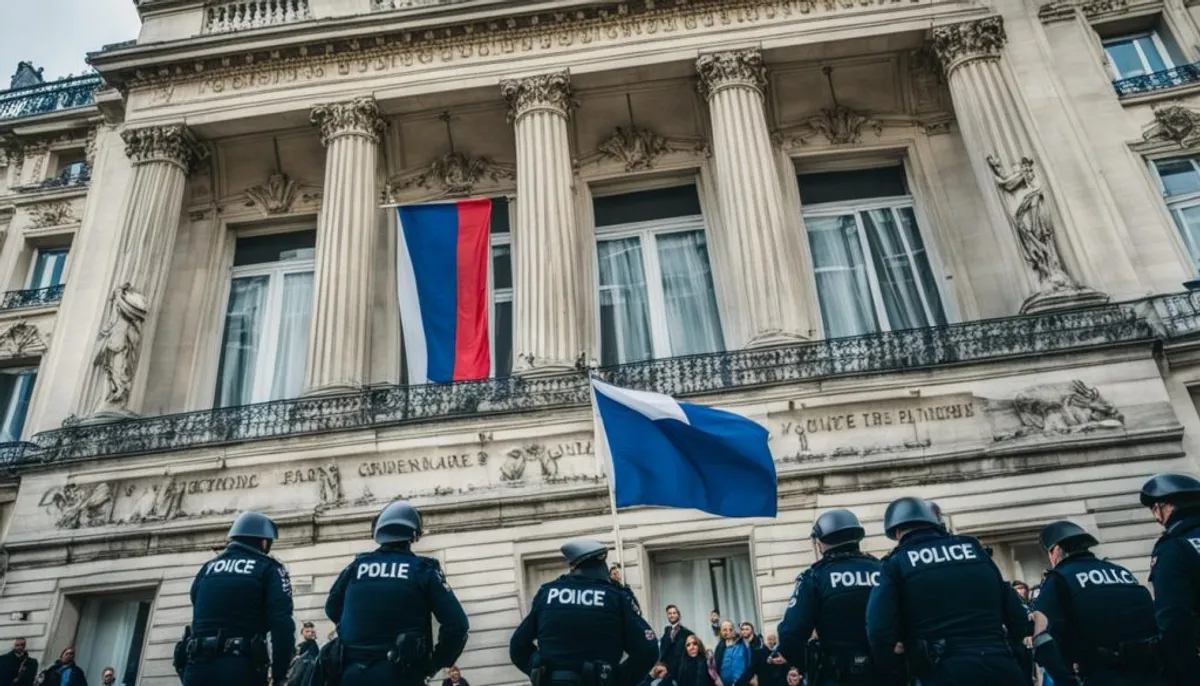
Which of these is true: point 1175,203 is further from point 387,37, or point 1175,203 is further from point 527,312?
point 387,37

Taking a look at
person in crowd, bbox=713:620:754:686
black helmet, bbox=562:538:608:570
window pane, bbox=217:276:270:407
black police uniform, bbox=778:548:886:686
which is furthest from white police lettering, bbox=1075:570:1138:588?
window pane, bbox=217:276:270:407

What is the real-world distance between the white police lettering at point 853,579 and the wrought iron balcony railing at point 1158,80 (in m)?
16.1

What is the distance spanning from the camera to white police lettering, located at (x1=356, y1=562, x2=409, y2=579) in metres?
6.22

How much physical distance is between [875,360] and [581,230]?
23.7ft

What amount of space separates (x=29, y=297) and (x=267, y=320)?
5964 mm

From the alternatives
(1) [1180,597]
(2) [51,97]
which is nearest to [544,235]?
(1) [1180,597]

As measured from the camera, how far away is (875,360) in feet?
49.3

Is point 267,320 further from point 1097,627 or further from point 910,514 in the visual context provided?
point 1097,627

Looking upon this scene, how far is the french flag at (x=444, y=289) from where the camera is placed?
16.0 m

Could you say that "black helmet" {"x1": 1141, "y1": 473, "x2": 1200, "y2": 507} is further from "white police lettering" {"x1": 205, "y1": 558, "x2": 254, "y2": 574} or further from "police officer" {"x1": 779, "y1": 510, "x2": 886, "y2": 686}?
"white police lettering" {"x1": 205, "y1": 558, "x2": 254, "y2": 574}

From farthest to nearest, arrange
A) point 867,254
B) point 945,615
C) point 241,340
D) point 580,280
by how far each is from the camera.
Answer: point 241,340, point 867,254, point 580,280, point 945,615

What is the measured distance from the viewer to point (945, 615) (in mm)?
5617

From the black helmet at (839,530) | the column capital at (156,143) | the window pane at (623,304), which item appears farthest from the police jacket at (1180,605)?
the column capital at (156,143)

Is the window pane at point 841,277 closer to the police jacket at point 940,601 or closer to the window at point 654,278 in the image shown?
the window at point 654,278
